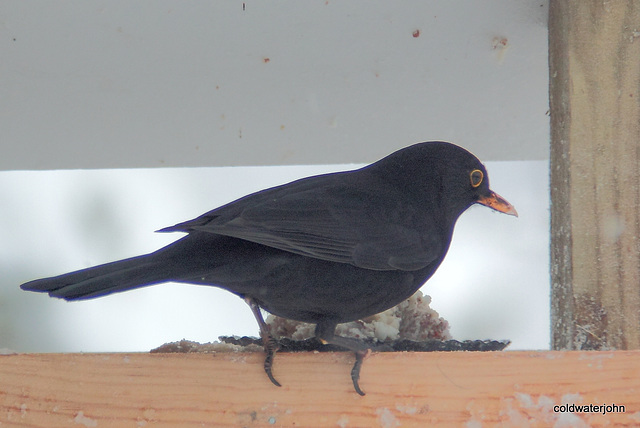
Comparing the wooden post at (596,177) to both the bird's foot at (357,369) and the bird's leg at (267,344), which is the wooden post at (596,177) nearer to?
the bird's foot at (357,369)

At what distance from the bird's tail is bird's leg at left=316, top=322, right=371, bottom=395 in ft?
1.87

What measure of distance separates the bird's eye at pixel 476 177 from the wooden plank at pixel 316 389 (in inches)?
41.0

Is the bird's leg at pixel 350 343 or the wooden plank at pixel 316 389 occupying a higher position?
the bird's leg at pixel 350 343

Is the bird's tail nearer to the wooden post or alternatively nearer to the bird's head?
the bird's head

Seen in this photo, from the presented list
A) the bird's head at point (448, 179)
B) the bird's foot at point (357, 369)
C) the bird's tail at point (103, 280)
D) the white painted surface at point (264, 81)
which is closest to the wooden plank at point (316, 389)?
the bird's foot at point (357, 369)

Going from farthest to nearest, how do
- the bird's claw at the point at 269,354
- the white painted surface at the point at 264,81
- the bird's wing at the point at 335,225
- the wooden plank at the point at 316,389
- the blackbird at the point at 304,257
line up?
1. the white painted surface at the point at 264,81
2. the bird's wing at the point at 335,225
3. the blackbird at the point at 304,257
4. the bird's claw at the point at 269,354
5. the wooden plank at the point at 316,389

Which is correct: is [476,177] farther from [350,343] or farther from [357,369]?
[357,369]

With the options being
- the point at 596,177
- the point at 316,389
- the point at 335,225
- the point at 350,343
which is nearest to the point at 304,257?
the point at 335,225

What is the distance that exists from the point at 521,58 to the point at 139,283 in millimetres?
1820

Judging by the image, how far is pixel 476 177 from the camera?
121 inches

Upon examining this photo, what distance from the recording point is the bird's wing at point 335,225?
2.51m

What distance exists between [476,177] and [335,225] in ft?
2.35

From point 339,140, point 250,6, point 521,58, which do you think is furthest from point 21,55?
point 521,58

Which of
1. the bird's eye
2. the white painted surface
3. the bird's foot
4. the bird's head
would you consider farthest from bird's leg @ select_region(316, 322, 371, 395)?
the white painted surface
